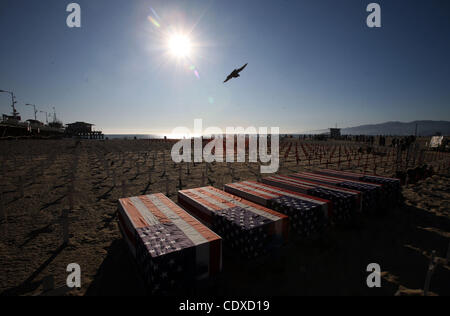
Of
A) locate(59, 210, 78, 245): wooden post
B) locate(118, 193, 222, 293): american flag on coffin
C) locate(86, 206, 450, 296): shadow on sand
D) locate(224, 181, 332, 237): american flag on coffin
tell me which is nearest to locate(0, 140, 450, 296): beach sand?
locate(86, 206, 450, 296): shadow on sand

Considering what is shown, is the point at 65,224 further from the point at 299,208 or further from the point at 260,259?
the point at 299,208

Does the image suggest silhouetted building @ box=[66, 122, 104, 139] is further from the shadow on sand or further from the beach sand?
the shadow on sand

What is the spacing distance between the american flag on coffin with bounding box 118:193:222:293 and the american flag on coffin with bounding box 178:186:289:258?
2.45ft

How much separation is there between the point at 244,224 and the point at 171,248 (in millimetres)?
1799

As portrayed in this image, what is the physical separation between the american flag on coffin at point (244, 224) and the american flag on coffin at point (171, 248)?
746 mm

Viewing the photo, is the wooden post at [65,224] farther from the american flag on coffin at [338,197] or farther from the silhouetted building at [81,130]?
the silhouetted building at [81,130]

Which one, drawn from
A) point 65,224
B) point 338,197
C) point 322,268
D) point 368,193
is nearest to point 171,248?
point 322,268

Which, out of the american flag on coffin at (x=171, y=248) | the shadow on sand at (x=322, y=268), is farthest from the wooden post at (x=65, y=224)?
the american flag on coffin at (x=171, y=248)

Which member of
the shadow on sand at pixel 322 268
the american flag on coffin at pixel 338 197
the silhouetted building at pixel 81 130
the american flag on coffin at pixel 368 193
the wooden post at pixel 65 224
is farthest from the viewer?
the silhouetted building at pixel 81 130

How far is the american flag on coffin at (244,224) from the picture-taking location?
4473mm

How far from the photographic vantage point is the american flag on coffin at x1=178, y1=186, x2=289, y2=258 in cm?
447
